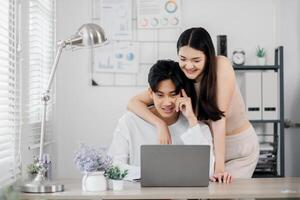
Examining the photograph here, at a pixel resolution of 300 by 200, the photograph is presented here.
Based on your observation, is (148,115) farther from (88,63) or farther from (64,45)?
(88,63)

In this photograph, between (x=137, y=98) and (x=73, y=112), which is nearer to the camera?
(x=137, y=98)

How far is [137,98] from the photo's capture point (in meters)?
2.54

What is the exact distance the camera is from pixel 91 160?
6.14 feet

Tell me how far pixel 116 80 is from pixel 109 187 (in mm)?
1945

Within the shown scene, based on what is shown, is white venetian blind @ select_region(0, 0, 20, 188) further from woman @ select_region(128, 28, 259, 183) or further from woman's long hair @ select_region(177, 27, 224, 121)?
woman's long hair @ select_region(177, 27, 224, 121)

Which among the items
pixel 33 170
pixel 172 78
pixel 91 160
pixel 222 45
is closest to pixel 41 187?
pixel 33 170

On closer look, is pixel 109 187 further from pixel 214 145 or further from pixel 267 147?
pixel 267 147

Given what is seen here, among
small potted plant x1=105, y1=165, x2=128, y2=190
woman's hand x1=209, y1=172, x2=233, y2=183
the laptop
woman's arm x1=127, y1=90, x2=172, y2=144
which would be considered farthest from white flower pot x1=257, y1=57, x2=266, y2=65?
small potted plant x1=105, y1=165, x2=128, y2=190

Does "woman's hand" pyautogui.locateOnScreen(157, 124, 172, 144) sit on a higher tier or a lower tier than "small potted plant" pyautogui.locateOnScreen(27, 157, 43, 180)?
higher

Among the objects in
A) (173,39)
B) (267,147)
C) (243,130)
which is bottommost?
(267,147)

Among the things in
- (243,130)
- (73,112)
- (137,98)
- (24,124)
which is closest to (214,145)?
(243,130)

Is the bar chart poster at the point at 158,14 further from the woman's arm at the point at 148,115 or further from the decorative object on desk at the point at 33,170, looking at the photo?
the decorative object on desk at the point at 33,170

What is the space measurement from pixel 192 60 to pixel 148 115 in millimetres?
363

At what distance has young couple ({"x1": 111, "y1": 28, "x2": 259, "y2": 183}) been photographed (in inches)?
90.4
